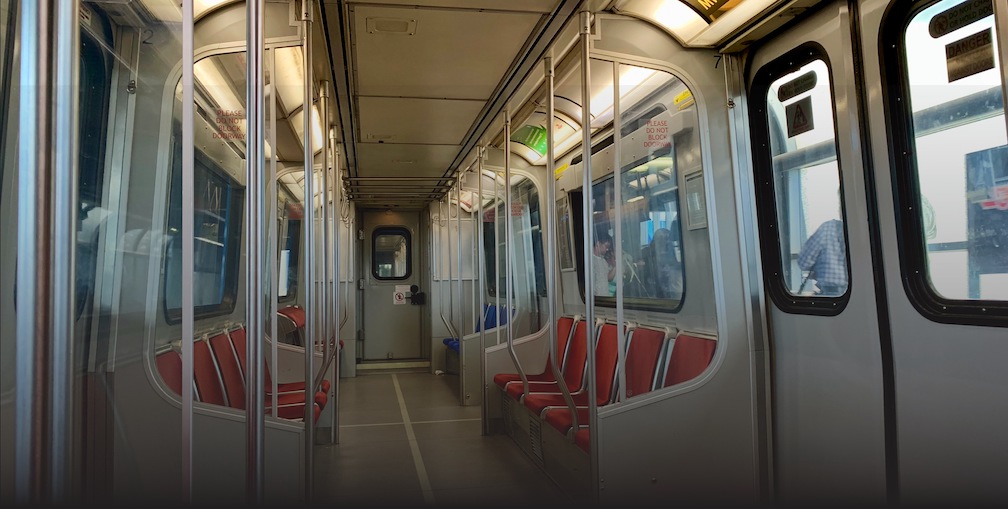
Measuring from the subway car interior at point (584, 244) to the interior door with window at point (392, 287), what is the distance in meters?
5.40

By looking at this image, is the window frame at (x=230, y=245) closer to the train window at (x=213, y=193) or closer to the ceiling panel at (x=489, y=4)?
the train window at (x=213, y=193)

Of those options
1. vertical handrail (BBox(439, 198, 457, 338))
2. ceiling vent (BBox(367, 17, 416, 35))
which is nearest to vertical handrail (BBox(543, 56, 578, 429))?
ceiling vent (BBox(367, 17, 416, 35))

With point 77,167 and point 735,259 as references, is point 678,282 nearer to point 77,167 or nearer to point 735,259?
point 735,259

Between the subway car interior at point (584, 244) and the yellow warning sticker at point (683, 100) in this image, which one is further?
the yellow warning sticker at point (683, 100)

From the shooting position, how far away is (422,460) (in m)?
4.93

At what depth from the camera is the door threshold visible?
10.5 m

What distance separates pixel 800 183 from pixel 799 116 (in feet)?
0.97

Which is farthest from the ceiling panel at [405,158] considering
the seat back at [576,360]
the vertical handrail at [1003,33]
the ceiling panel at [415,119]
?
the vertical handrail at [1003,33]

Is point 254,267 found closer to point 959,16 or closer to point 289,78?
point 959,16

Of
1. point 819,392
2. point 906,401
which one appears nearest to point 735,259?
point 819,392

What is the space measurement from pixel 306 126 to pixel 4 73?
2.11 m

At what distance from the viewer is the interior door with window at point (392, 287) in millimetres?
10992

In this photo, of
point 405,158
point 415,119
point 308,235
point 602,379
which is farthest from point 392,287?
point 308,235

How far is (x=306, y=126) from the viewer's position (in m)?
3.23
